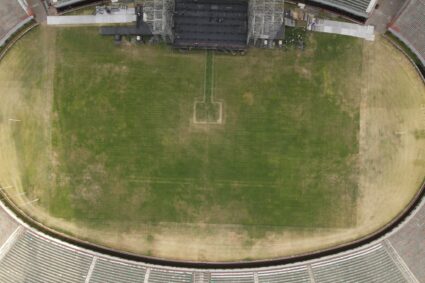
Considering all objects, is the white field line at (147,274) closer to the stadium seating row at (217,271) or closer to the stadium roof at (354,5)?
the stadium seating row at (217,271)

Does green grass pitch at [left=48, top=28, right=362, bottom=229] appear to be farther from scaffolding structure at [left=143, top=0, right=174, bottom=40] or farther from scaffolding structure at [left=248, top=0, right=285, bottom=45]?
scaffolding structure at [left=143, top=0, right=174, bottom=40]

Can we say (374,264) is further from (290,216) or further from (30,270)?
(30,270)

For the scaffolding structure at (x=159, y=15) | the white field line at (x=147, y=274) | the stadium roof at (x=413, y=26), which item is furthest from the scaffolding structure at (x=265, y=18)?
the white field line at (x=147, y=274)

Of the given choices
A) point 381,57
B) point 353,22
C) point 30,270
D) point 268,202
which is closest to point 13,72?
point 30,270

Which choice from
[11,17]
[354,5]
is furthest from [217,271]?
[11,17]

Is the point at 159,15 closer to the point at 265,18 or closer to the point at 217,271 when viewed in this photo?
the point at 265,18

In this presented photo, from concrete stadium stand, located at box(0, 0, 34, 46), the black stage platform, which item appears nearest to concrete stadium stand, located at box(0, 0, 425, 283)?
concrete stadium stand, located at box(0, 0, 34, 46)
